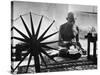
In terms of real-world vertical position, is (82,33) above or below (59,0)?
below

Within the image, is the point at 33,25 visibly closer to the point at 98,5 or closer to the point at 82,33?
the point at 82,33

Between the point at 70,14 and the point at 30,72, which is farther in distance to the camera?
the point at 70,14

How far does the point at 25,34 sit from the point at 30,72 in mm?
434

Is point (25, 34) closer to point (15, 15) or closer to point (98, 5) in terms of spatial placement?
point (15, 15)

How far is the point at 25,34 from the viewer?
6.90 feet

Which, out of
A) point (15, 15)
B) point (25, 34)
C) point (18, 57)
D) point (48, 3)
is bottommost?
point (18, 57)

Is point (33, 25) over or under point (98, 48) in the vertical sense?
over

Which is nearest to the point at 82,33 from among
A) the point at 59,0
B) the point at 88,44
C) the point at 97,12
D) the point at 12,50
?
the point at 88,44

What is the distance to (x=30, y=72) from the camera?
2.12m

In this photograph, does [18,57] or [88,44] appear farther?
[88,44]
